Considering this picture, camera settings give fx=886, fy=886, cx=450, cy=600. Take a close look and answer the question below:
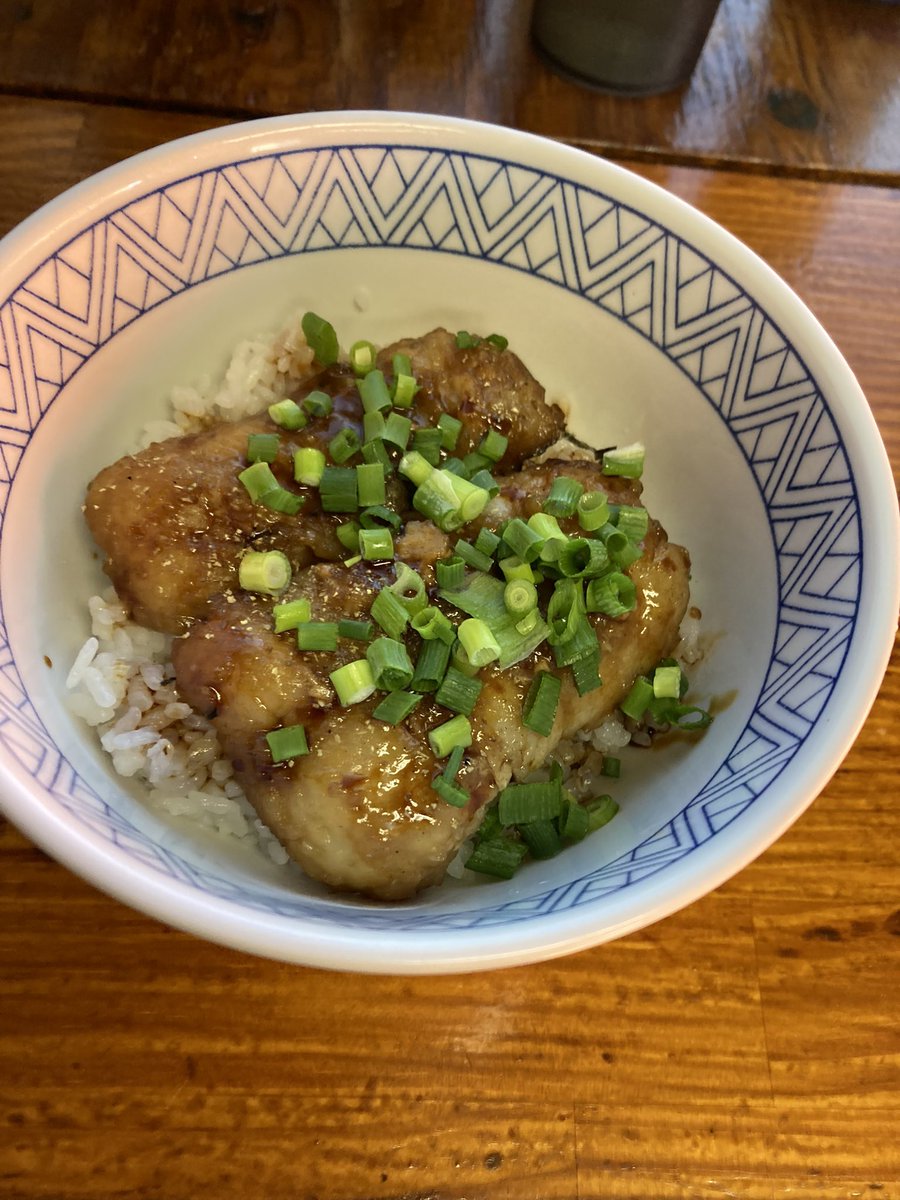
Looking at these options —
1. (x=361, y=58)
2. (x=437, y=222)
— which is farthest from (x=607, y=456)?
(x=361, y=58)

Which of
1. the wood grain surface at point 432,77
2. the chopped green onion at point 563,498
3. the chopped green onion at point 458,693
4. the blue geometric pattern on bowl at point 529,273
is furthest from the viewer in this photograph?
the wood grain surface at point 432,77

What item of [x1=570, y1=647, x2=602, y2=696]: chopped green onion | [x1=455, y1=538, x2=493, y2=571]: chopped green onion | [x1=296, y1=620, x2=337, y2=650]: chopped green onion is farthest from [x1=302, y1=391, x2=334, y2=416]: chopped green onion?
[x1=570, y1=647, x2=602, y2=696]: chopped green onion

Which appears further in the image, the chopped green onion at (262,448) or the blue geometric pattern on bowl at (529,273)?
the chopped green onion at (262,448)

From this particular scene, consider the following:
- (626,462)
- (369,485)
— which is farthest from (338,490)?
(626,462)

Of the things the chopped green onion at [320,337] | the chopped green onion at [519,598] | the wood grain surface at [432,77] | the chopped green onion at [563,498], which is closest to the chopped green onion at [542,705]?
the chopped green onion at [519,598]

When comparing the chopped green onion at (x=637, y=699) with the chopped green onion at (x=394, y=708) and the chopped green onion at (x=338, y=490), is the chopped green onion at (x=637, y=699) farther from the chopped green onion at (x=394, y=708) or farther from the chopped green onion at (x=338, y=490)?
the chopped green onion at (x=338, y=490)
